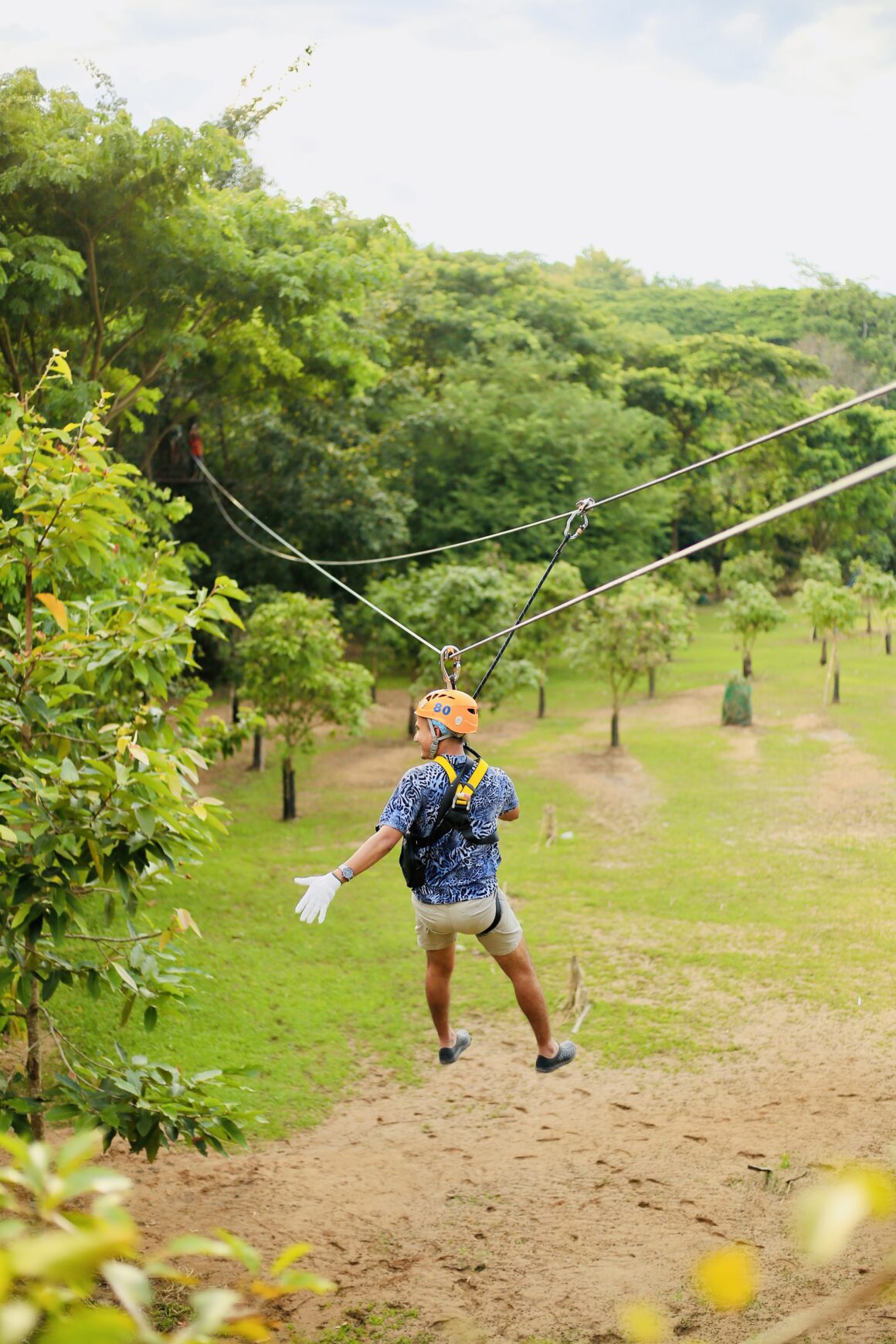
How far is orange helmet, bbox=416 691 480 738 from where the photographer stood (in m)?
5.27

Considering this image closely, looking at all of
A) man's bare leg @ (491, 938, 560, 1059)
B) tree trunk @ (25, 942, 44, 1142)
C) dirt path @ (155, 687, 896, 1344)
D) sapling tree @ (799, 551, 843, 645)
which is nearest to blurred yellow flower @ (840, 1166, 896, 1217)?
man's bare leg @ (491, 938, 560, 1059)

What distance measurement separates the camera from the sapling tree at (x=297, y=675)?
1484 cm

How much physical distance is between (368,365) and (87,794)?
1321 cm

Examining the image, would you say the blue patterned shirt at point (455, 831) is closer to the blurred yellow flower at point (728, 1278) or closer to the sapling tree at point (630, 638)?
the blurred yellow flower at point (728, 1278)

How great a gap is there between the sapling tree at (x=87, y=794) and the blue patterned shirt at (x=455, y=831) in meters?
0.90

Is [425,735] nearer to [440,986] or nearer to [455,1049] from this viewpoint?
[440,986]

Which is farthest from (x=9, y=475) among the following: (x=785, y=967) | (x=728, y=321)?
(x=728, y=321)

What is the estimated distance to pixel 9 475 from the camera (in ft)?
16.7

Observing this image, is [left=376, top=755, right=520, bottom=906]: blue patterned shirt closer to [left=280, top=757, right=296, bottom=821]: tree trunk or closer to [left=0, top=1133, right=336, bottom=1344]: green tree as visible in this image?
[left=0, top=1133, right=336, bottom=1344]: green tree

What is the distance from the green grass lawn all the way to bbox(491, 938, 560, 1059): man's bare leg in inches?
52.6

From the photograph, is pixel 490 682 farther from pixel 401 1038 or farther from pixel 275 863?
pixel 401 1038

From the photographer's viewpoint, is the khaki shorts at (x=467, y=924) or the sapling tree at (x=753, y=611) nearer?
the khaki shorts at (x=467, y=924)

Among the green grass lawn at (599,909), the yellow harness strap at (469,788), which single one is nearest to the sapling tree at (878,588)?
the green grass lawn at (599,909)

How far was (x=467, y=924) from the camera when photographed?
5480 millimetres
